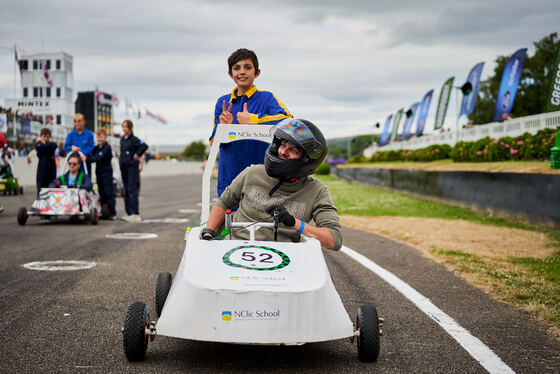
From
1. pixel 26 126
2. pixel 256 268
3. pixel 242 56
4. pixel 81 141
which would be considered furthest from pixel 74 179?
pixel 26 126

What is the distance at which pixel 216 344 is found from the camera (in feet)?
13.6

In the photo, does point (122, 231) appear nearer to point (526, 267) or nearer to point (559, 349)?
point (526, 267)

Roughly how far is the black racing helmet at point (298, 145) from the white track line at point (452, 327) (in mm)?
1562

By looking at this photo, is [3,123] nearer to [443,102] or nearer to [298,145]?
[443,102]

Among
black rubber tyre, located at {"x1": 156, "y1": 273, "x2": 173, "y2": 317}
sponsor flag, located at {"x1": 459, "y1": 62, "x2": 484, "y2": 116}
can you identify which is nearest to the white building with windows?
sponsor flag, located at {"x1": 459, "y1": 62, "x2": 484, "y2": 116}

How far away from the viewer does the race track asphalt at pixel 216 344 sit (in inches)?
146

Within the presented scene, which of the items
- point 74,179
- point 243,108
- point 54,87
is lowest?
point 74,179

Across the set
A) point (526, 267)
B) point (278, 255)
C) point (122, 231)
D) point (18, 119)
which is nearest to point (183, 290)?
point (278, 255)

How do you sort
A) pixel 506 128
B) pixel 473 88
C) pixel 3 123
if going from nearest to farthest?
pixel 506 128 < pixel 473 88 < pixel 3 123

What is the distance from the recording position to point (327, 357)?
3912 mm

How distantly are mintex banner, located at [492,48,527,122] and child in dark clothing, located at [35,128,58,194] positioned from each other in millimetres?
19735

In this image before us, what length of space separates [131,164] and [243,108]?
811 cm

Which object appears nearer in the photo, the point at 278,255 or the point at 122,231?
the point at 278,255

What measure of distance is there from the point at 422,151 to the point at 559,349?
2936 centimetres
